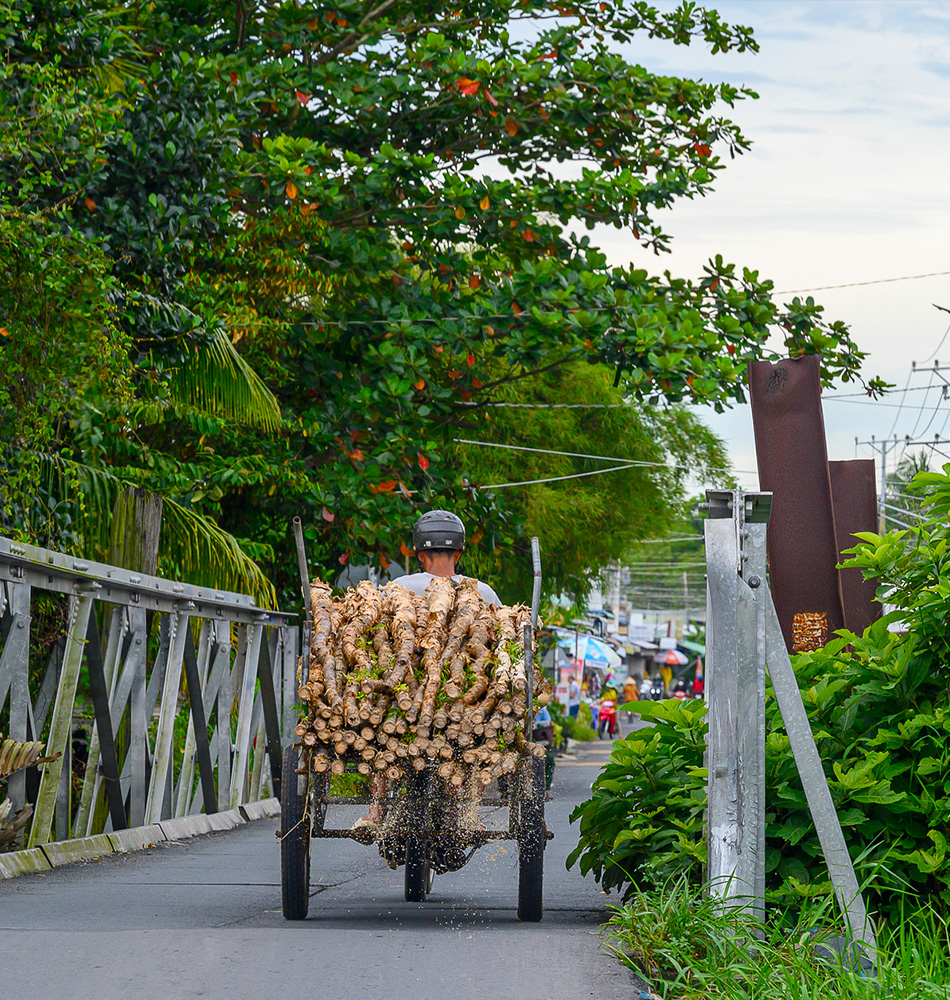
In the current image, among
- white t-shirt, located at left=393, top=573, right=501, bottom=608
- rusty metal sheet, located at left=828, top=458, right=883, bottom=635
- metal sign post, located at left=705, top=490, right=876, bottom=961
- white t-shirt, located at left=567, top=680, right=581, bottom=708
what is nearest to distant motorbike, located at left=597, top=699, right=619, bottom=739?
white t-shirt, located at left=567, top=680, right=581, bottom=708

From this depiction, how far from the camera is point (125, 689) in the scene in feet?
36.6

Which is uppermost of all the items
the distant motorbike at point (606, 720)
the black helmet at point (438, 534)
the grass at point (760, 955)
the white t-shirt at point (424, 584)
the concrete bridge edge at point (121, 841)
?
the distant motorbike at point (606, 720)

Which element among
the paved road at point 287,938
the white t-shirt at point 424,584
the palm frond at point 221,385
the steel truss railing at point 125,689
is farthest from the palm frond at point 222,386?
the white t-shirt at point 424,584

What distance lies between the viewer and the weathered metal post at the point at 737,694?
554 cm

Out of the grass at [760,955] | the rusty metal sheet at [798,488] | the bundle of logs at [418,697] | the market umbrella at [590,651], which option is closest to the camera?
the grass at [760,955]

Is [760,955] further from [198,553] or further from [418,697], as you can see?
[198,553]

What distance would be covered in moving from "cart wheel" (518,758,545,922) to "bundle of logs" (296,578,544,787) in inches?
4.7

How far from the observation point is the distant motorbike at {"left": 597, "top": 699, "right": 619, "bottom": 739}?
4712 centimetres

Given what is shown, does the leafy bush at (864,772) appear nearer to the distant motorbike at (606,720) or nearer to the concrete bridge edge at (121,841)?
the concrete bridge edge at (121,841)

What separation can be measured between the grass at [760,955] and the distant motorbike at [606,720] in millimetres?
40894

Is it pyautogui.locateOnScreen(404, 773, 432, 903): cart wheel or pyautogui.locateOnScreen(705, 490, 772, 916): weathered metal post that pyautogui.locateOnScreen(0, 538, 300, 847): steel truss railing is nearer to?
pyautogui.locateOnScreen(404, 773, 432, 903): cart wheel

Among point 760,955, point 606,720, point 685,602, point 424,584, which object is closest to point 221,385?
point 424,584

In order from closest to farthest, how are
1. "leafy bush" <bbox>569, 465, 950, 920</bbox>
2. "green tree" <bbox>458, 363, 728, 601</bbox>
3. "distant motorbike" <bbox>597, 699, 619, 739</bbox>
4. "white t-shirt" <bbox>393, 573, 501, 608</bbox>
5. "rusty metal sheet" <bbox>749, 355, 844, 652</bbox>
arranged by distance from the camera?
"leafy bush" <bbox>569, 465, 950, 920</bbox> < "white t-shirt" <bbox>393, 573, 501, 608</bbox> < "rusty metal sheet" <bbox>749, 355, 844, 652</bbox> < "green tree" <bbox>458, 363, 728, 601</bbox> < "distant motorbike" <bbox>597, 699, 619, 739</bbox>

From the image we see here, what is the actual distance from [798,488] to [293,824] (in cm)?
355
